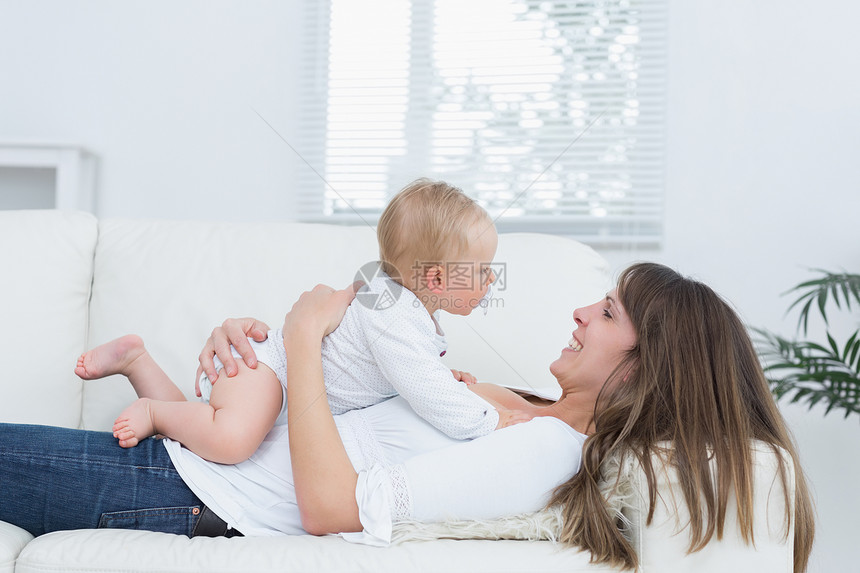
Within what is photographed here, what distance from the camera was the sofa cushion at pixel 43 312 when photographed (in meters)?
1.45

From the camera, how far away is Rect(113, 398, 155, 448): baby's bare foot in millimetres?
1085

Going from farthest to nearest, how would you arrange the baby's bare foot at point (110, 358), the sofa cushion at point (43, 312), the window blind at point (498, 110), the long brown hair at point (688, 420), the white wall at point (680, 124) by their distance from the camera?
the window blind at point (498, 110), the white wall at point (680, 124), the sofa cushion at point (43, 312), the baby's bare foot at point (110, 358), the long brown hair at point (688, 420)

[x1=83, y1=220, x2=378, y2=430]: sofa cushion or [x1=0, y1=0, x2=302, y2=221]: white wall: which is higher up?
[x1=0, y1=0, x2=302, y2=221]: white wall

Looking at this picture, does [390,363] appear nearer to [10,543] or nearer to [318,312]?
[318,312]

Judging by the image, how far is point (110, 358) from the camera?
1308mm

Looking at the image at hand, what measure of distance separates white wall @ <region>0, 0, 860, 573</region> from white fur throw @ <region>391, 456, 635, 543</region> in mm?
1447

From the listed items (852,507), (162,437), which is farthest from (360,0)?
(852,507)

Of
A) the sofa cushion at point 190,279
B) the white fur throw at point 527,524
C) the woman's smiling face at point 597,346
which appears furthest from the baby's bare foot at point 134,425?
the woman's smiling face at point 597,346

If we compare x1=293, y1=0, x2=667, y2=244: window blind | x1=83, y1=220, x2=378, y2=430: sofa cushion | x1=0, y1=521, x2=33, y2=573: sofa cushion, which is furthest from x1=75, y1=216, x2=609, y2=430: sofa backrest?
x1=293, y1=0, x2=667, y2=244: window blind

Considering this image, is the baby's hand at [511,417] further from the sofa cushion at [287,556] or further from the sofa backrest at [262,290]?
the sofa backrest at [262,290]

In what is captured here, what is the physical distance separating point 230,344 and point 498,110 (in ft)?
4.90

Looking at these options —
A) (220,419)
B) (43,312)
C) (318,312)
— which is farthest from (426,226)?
(43,312)

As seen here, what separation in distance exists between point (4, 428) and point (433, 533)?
69cm

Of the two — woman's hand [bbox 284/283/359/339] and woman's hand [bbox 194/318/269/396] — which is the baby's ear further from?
woman's hand [bbox 194/318/269/396]
